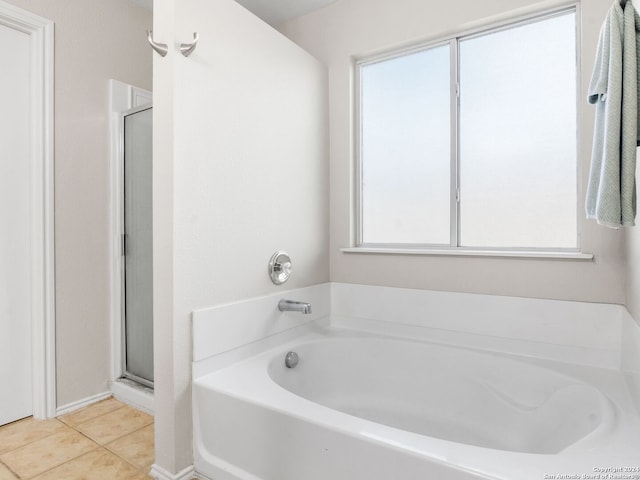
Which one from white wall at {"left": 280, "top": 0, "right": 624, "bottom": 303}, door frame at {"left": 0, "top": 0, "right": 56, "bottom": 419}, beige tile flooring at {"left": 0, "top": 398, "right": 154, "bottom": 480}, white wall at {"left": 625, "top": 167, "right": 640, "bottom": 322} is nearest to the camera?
white wall at {"left": 625, "top": 167, "right": 640, "bottom": 322}

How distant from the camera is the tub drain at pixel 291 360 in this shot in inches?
72.6

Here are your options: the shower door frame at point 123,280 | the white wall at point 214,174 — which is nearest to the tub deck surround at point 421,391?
the white wall at point 214,174

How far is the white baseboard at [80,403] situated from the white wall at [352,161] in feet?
5.09

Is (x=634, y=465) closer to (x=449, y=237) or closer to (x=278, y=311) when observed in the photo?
(x=449, y=237)

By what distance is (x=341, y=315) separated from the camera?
2.38 metres

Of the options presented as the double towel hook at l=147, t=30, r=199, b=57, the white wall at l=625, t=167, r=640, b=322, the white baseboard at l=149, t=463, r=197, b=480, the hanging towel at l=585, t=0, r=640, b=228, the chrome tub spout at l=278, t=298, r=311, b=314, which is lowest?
the white baseboard at l=149, t=463, r=197, b=480

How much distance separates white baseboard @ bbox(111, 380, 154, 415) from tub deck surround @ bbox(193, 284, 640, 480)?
2.41 feet

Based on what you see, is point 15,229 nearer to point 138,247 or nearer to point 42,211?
point 42,211

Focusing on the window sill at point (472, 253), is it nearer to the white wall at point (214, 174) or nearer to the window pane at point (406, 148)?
the window pane at point (406, 148)

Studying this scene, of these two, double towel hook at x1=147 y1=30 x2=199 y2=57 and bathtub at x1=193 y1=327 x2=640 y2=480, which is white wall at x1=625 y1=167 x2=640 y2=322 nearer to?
bathtub at x1=193 y1=327 x2=640 y2=480

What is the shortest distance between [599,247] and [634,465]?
1.01 meters

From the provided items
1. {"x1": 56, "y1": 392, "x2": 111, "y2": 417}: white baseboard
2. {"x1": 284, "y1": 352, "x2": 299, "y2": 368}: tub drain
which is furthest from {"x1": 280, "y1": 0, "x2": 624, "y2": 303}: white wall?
{"x1": 56, "y1": 392, "x2": 111, "y2": 417}: white baseboard

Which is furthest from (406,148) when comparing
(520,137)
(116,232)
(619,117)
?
(116,232)

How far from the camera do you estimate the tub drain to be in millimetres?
1844
